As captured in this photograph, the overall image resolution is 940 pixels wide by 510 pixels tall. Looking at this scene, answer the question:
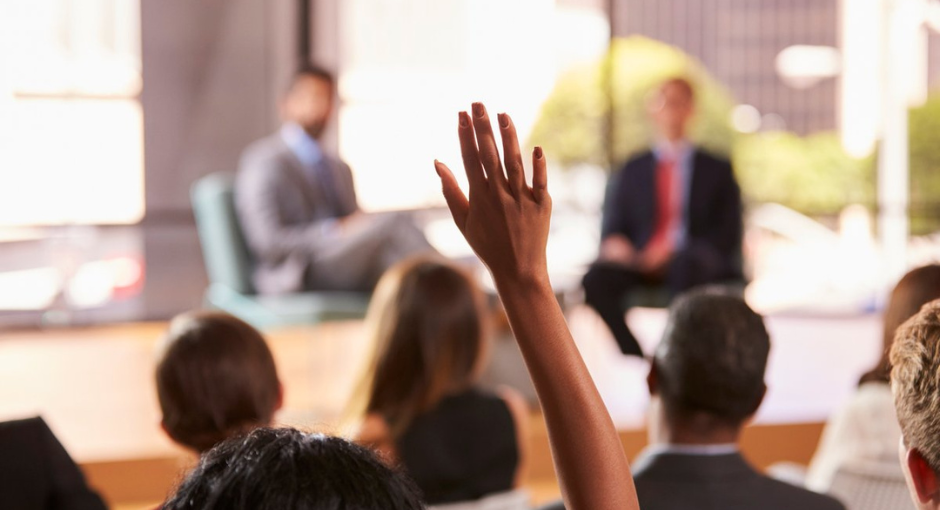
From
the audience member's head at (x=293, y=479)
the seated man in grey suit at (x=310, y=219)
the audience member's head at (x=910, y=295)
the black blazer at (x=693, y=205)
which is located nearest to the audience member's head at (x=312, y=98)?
the seated man in grey suit at (x=310, y=219)

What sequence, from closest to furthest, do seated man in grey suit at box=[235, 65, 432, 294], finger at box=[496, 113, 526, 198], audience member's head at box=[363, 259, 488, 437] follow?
1. finger at box=[496, 113, 526, 198]
2. audience member's head at box=[363, 259, 488, 437]
3. seated man in grey suit at box=[235, 65, 432, 294]

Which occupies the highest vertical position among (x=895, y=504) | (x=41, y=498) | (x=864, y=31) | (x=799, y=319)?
(x=864, y=31)

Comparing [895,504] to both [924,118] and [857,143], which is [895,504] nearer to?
[857,143]

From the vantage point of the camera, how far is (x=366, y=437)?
2344mm

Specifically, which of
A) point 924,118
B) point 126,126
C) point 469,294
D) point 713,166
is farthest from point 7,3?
point 924,118

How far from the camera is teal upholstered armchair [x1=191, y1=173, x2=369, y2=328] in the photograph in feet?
14.1

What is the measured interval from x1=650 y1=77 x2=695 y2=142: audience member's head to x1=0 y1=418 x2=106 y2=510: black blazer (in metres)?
3.73

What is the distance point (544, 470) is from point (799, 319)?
12.6 feet

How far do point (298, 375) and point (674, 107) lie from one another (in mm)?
2501

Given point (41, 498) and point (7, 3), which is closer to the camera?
point (41, 498)

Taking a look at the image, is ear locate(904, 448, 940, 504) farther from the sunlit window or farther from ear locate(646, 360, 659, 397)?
the sunlit window

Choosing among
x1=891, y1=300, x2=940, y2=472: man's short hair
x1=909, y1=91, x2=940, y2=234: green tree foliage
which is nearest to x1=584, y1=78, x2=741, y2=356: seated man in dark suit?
x1=891, y1=300, x2=940, y2=472: man's short hair

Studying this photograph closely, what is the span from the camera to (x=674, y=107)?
4.76m

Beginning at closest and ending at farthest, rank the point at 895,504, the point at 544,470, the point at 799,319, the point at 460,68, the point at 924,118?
the point at 895,504 < the point at 544,470 < the point at 799,319 < the point at 460,68 < the point at 924,118
